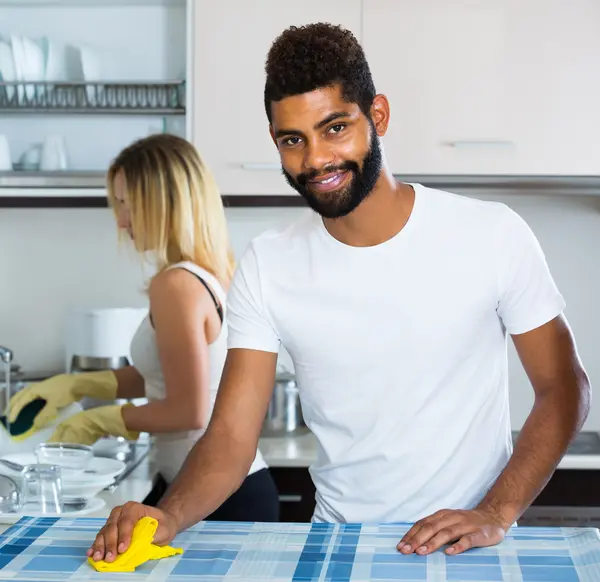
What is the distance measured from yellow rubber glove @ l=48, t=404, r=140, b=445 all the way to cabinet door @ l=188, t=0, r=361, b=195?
66 cm

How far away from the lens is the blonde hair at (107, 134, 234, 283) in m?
1.91

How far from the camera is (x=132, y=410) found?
1947 millimetres

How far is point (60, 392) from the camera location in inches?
84.9

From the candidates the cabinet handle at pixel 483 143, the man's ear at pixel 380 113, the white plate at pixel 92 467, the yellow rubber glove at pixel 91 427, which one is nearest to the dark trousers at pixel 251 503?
the white plate at pixel 92 467

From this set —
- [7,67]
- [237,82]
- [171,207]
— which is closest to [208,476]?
[171,207]

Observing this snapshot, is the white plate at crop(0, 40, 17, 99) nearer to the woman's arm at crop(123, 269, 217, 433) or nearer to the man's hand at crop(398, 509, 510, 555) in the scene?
the woman's arm at crop(123, 269, 217, 433)

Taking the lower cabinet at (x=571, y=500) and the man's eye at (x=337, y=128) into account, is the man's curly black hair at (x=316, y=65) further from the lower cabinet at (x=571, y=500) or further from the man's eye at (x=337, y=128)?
the lower cabinet at (x=571, y=500)

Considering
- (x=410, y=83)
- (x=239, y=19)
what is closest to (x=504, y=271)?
(x=410, y=83)

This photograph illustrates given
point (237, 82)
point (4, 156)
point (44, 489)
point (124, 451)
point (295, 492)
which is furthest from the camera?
point (4, 156)

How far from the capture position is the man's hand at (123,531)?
3.11 ft

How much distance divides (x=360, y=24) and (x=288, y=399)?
97cm

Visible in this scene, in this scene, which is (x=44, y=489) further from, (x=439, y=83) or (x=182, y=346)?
(x=439, y=83)

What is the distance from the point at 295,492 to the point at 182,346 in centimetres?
61

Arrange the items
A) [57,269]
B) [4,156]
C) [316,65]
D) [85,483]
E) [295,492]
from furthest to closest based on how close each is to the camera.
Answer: [57,269], [4,156], [295,492], [85,483], [316,65]
